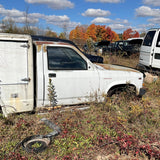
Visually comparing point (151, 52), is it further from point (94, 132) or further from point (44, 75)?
point (44, 75)

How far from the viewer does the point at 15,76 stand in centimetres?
336

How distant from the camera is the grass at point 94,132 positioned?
2742 millimetres

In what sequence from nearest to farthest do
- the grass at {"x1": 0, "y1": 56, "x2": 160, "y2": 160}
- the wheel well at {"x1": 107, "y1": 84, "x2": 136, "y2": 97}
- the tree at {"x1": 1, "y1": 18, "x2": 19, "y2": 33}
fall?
the grass at {"x1": 0, "y1": 56, "x2": 160, "y2": 160} < the wheel well at {"x1": 107, "y1": 84, "x2": 136, "y2": 97} < the tree at {"x1": 1, "y1": 18, "x2": 19, "y2": 33}

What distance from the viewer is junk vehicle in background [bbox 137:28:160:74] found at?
7.22m

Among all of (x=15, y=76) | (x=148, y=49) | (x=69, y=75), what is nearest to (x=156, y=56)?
(x=148, y=49)

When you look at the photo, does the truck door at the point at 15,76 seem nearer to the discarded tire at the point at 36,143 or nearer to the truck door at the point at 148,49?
the discarded tire at the point at 36,143

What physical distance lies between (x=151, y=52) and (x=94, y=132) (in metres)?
5.53

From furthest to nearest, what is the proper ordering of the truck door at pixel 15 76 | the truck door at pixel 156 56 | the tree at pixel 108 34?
the tree at pixel 108 34 → the truck door at pixel 156 56 → the truck door at pixel 15 76

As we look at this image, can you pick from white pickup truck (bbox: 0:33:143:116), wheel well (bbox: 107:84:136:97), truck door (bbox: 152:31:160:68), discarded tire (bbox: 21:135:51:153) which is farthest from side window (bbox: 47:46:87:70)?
truck door (bbox: 152:31:160:68)

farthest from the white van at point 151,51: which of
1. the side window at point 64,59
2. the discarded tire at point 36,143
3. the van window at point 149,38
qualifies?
the discarded tire at point 36,143

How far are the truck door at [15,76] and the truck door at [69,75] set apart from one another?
40cm

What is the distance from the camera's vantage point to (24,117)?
12.3 ft

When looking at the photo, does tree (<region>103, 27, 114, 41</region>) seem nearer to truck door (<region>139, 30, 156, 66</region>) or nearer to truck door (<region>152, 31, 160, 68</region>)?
truck door (<region>139, 30, 156, 66</region>)

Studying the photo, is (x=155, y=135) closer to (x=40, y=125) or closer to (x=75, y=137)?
(x=75, y=137)
